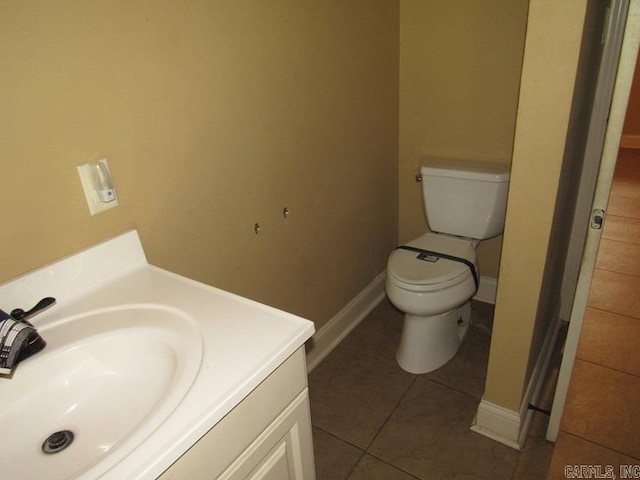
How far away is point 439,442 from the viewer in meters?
1.56

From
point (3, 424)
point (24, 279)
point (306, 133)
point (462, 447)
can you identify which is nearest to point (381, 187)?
point (306, 133)

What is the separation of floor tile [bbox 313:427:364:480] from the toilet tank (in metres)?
1.07

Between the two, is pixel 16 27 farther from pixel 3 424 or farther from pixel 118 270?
pixel 3 424

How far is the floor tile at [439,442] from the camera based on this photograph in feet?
4.78

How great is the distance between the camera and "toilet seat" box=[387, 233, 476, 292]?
171cm

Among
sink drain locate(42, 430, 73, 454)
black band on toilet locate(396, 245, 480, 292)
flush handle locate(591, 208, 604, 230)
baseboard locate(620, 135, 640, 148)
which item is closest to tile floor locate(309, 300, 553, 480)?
black band on toilet locate(396, 245, 480, 292)

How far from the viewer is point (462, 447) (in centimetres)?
154

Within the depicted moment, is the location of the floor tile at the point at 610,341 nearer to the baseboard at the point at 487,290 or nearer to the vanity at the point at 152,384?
the baseboard at the point at 487,290

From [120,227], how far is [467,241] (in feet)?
4.87

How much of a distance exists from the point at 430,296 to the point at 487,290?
783mm

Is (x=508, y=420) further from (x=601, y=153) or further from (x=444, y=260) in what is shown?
(x=601, y=153)

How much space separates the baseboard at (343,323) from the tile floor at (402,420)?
4 cm

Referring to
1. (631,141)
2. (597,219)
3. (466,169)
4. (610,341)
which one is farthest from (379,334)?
(631,141)

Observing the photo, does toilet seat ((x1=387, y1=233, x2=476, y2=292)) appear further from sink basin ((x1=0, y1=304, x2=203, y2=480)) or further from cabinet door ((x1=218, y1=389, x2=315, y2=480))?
sink basin ((x1=0, y1=304, x2=203, y2=480))
